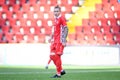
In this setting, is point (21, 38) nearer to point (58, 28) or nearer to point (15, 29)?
point (15, 29)

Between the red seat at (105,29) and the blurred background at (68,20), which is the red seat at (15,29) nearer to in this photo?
the blurred background at (68,20)

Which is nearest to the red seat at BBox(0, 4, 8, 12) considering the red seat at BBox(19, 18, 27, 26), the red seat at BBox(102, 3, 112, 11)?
the red seat at BBox(19, 18, 27, 26)

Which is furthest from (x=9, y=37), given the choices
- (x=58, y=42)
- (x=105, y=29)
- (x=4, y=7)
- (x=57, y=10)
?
(x=57, y=10)

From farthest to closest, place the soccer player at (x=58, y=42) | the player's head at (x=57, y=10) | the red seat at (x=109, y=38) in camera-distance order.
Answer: the red seat at (x=109, y=38) < the soccer player at (x=58, y=42) < the player's head at (x=57, y=10)

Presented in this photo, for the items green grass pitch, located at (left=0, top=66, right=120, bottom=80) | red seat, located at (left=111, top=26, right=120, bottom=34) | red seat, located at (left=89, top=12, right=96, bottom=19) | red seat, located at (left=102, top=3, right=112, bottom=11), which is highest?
Answer: red seat, located at (left=102, top=3, right=112, bottom=11)

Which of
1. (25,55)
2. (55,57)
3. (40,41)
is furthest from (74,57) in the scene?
(55,57)

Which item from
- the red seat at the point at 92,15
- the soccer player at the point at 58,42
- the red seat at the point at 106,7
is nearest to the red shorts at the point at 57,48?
the soccer player at the point at 58,42

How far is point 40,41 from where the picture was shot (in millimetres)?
20922

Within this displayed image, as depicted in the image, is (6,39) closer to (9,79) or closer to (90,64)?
(90,64)

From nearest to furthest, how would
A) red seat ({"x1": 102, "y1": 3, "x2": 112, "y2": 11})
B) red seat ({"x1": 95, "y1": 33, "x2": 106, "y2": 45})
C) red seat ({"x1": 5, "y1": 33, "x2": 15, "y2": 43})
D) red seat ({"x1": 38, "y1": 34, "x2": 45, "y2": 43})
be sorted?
red seat ({"x1": 95, "y1": 33, "x2": 106, "y2": 45}), red seat ({"x1": 38, "y1": 34, "x2": 45, "y2": 43}), red seat ({"x1": 5, "y1": 33, "x2": 15, "y2": 43}), red seat ({"x1": 102, "y1": 3, "x2": 112, "y2": 11})

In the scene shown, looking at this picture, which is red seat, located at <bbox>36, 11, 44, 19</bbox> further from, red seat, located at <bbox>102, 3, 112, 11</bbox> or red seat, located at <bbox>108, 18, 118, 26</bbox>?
red seat, located at <bbox>108, 18, 118, 26</bbox>

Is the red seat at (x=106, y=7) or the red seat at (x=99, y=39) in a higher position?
the red seat at (x=106, y=7)

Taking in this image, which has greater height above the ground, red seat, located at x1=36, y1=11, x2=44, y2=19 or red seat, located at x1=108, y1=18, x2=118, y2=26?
red seat, located at x1=36, y1=11, x2=44, y2=19

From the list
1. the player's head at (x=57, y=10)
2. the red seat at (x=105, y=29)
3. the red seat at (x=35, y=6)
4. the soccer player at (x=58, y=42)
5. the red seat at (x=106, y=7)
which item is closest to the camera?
the player's head at (x=57, y=10)
